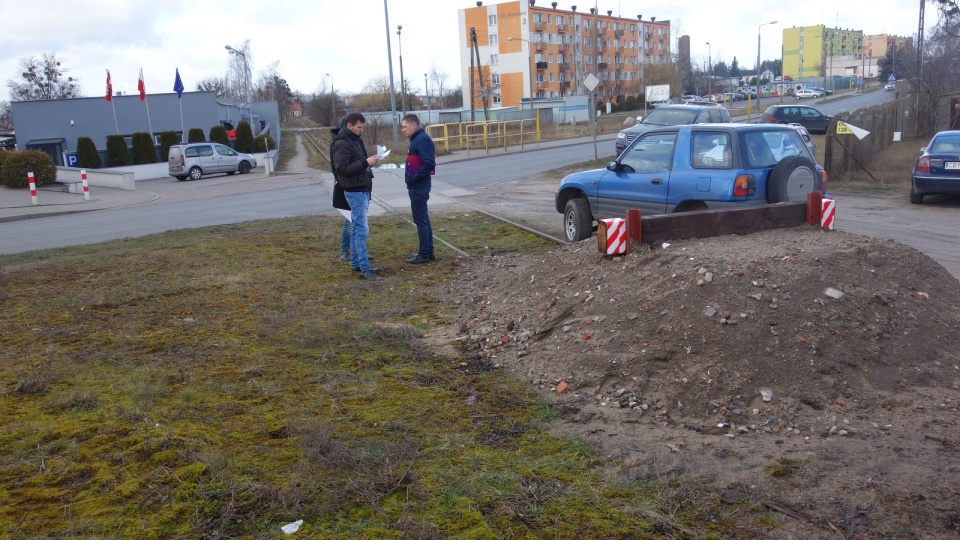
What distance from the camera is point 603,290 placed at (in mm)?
6242

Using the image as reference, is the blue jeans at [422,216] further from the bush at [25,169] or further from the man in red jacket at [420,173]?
the bush at [25,169]

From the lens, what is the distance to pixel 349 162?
8.85m

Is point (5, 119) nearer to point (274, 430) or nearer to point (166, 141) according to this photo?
point (166, 141)

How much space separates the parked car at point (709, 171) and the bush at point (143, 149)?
3249 cm

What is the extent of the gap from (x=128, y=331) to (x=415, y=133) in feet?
14.0

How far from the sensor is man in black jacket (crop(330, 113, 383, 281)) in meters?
8.85

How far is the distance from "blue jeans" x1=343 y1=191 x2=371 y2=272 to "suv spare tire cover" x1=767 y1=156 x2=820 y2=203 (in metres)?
4.41

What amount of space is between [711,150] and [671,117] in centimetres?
1484

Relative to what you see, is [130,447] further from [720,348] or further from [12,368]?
[720,348]

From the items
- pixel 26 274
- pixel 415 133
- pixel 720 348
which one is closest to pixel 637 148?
pixel 415 133

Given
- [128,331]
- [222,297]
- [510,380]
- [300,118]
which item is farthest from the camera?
[300,118]

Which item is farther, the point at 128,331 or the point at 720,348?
the point at 128,331

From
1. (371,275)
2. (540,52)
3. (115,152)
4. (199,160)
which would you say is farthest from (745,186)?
(540,52)

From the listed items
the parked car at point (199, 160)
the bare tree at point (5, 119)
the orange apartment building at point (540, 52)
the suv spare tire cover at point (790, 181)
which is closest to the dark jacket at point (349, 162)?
the suv spare tire cover at point (790, 181)
